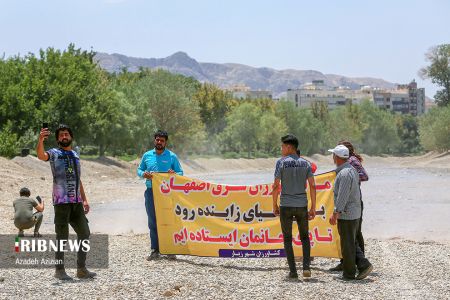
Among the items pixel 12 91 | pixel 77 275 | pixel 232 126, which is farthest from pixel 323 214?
pixel 232 126

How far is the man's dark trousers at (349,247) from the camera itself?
1142 centimetres

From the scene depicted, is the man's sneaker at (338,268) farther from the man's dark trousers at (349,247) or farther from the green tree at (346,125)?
the green tree at (346,125)

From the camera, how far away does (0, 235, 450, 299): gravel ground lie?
1004 cm

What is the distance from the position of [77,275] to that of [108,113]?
192ft

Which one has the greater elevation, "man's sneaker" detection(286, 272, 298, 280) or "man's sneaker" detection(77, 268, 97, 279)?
"man's sneaker" detection(77, 268, 97, 279)

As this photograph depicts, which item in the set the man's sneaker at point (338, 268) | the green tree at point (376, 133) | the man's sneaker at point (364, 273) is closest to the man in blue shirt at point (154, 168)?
the man's sneaker at point (338, 268)

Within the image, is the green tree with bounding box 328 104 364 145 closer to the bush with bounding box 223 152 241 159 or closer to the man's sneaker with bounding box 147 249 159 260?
the bush with bounding box 223 152 241 159

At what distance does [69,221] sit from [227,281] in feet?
7.89

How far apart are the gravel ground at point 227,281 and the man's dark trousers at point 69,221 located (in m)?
0.37

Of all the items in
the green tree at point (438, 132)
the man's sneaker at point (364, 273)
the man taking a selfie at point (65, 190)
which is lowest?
the green tree at point (438, 132)

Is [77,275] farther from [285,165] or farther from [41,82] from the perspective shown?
[41,82]

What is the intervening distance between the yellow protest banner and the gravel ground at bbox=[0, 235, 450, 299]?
0.89ft

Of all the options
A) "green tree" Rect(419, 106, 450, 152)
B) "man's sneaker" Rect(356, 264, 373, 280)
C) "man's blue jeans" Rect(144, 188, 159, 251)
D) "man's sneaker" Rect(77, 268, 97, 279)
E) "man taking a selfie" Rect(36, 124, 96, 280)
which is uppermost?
"man taking a selfie" Rect(36, 124, 96, 280)

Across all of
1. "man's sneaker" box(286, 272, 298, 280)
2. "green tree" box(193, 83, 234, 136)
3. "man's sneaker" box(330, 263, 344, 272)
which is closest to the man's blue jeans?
"man's sneaker" box(286, 272, 298, 280)
